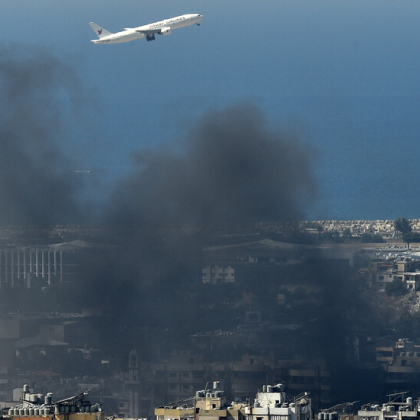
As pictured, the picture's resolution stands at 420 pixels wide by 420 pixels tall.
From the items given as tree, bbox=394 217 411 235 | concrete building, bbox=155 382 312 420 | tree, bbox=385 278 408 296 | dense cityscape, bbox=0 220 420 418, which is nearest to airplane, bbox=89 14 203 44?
dense cityscape, bbox=0 220 420 418

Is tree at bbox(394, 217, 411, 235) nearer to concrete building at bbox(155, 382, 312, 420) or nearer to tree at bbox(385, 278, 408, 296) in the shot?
tree at bbox(385, 278, 408, 296)

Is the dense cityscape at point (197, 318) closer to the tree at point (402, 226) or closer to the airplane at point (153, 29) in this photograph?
the airplane at point (153, 29)

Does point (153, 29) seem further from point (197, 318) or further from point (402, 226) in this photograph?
point (402, 226)

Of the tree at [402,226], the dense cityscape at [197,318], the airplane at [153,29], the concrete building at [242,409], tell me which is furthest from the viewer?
the tree at [402,226]

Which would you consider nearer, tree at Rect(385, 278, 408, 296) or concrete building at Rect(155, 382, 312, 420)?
concrete building at Rect(155, 382, 312, 420)

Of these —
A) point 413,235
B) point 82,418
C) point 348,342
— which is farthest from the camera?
point 413,235

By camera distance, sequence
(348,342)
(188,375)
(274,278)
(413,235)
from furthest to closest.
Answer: (413,235)
(274,278)
(348,342)
(188,375)

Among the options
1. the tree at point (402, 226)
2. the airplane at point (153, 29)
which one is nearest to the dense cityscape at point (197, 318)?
the airplane at point (153, 29)

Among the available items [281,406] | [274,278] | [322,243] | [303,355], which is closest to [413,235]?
[322,243]

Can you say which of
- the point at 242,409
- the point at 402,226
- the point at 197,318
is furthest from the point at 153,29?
the point at 242,409

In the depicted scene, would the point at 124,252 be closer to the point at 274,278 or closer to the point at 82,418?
the point at 274,278

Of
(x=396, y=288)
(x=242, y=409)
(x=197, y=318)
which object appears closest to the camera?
(x=242, y=409)
